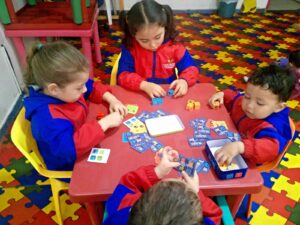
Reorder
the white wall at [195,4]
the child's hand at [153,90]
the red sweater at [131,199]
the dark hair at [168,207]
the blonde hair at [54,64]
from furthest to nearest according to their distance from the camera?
the white wall at [195,4], the child's hand at [153,90], the blonde hair at [54,64], the red sweater at [131,199], the dark hair at [168,207]

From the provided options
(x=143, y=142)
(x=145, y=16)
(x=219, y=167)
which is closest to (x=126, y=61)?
(x=145, y=16)

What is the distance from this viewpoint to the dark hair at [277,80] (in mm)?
1103

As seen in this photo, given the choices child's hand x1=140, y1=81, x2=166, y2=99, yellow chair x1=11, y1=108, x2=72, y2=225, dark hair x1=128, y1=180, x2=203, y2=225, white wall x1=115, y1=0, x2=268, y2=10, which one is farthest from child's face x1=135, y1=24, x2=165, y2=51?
white wall x1=115, y1=0, x2=268, y2=10

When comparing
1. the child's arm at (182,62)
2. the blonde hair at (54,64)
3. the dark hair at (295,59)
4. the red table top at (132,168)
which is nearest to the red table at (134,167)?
the red table top at (132,168)

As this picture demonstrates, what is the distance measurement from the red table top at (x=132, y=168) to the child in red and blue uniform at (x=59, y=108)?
6 cm

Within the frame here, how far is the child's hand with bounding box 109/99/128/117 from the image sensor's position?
1179mm

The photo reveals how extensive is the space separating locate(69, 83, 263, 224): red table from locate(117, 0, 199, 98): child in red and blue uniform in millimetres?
173

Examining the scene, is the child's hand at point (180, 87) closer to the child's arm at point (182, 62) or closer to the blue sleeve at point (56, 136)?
the child's arm at point (182, 62)

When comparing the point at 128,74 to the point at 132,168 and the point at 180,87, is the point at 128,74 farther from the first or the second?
the point at 132,168

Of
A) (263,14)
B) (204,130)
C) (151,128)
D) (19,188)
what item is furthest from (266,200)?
(263,14)

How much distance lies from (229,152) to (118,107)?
1.70ft

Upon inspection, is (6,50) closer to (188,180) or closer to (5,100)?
(5,100)

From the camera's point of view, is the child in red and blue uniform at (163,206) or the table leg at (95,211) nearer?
the child in red and blue uniform at (163,206)

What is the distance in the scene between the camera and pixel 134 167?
37.1 inches
